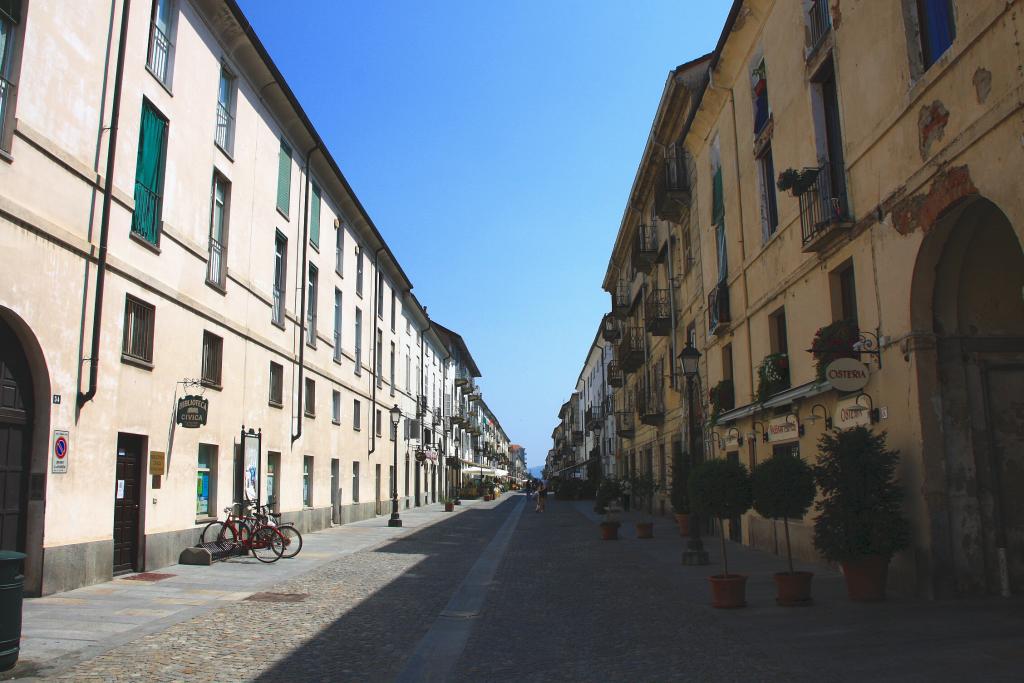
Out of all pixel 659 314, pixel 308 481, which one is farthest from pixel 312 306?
pixel 659 314

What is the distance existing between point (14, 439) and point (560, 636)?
24.6 ft

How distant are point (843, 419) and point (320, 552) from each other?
454 inches

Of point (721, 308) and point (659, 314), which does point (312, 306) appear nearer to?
point (659, 314)

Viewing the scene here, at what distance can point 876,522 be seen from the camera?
904 cm

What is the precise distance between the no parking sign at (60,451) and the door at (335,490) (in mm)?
15325

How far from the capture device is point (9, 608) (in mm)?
6383

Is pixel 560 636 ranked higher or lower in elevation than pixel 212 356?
lower

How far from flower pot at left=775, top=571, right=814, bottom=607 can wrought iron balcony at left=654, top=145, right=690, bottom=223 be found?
48.3ft

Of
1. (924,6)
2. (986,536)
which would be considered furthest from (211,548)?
(924,6)

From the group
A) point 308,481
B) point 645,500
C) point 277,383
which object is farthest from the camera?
point 645,500

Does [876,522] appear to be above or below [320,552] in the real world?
above

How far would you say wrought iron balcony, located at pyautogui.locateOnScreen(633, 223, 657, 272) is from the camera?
27.8m

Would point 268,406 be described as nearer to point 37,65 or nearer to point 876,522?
point 37,65

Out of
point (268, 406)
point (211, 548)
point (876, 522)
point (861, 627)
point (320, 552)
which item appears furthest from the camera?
point (268, 406)
